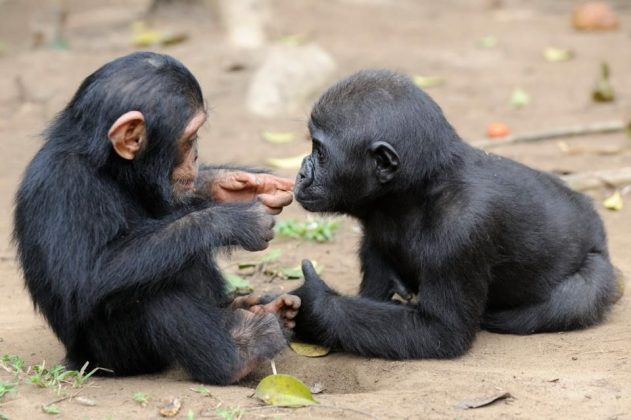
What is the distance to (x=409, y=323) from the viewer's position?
5824mm

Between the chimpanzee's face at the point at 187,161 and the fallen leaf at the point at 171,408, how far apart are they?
4.21 ft

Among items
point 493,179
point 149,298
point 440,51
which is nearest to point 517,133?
point 440,51

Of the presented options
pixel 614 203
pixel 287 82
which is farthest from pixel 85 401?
pixel 287 82

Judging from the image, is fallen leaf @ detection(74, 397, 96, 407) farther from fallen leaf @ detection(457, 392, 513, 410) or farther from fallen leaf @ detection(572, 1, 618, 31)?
fallen leaf @ detection(572, 1, 618, 31)

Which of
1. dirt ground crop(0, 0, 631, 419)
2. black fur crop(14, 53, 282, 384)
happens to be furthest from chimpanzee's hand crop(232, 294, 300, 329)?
black fur crop(14, 53, 282, 384)

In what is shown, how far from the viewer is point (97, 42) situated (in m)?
14.5

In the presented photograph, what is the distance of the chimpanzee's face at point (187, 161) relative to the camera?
5566 mm

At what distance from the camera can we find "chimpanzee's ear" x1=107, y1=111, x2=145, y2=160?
5273mm

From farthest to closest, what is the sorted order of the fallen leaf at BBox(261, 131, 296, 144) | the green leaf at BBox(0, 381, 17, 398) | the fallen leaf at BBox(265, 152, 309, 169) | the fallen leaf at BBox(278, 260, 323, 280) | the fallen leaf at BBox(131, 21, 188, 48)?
the fallen leaf at BBox(131, 21, 188, 48), the fallen leaf at BBox(261, 131, 296, 144), the fallen leaf at BBox(265, 152, 309, 169), the fallen leaf at BBox(278, 260, 323, 280), the green leaf at BBox(0, 381, 17, 398)

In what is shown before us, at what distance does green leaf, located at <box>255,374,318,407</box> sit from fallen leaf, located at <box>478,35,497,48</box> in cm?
1039

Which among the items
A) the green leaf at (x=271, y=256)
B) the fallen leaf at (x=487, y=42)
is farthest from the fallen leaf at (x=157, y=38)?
the green leaf at (x=271, y=256)

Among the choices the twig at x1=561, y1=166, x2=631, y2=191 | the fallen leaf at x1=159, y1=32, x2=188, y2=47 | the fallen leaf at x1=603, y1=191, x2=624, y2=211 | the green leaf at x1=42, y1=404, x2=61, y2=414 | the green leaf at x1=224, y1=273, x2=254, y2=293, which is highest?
the fallen leaf at x1=159, y1=32, x2=188, y2=47

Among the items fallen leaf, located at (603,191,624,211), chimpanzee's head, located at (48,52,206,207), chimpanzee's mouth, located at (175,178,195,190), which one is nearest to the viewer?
chimpanzee's head, located at (48,52,206,207)

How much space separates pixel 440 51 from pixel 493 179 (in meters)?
8.53
